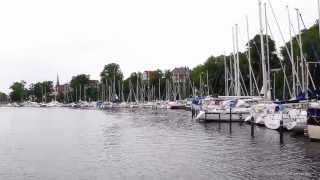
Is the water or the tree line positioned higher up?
the tree line

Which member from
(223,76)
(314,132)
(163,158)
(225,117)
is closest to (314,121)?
(314,132)

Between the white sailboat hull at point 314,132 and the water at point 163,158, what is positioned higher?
the white sailboat hull at point 314,132

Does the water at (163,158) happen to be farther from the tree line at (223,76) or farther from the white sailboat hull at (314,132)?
the tree line at (223,76)

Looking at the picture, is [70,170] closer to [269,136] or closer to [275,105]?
[269,136]

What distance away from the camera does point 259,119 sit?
58.1 meters

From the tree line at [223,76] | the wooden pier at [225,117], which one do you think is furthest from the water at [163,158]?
the tree line at [223,76]

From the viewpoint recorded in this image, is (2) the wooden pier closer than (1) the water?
No

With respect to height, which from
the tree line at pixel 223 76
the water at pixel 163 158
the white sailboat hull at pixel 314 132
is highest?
the tree line at pixel 223 76

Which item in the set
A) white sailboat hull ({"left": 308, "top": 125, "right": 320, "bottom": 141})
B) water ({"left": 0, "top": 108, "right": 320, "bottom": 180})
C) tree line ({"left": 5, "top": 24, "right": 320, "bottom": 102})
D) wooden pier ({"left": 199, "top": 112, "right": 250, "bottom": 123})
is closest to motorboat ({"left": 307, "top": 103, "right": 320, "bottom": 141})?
white sailboat hull ({"left": 308, "top": 125, "right": 320, "bottom": 141})

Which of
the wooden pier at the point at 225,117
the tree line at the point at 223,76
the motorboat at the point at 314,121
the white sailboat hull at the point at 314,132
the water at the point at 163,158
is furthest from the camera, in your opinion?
the tree line at the point at 223,76

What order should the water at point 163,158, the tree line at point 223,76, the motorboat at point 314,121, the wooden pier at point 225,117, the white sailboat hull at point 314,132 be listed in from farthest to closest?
the tree line at point 223,76, the wooden pier at point 225,117, the white sailboat hull at point 314,132, the motorboat at point 314,121, the water at point 163,158

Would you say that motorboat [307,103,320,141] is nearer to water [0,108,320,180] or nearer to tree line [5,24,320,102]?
water [0,108,320,180]

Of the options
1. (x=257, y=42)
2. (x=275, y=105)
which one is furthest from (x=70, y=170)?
(x=257, y=42)

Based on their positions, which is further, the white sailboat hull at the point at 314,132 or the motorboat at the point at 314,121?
the white sailboat hull at the point at 314,132
